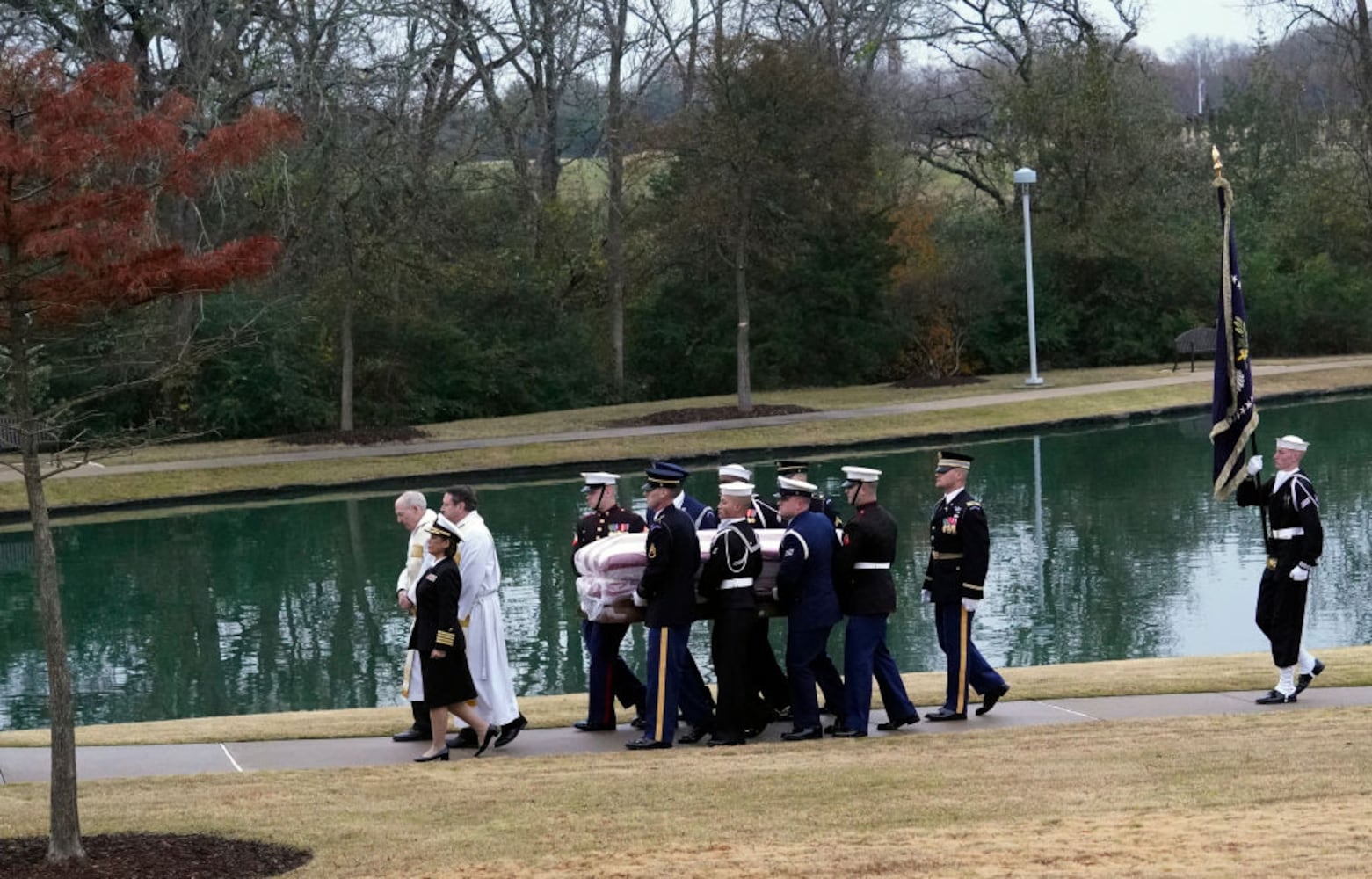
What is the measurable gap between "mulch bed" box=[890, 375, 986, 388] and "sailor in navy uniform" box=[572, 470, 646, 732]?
3376 centimetres

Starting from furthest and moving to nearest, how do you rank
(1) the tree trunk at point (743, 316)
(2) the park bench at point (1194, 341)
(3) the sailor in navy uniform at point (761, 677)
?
1. (2) the park bench at point (1194, 341)
2. (1) the tree trunk at point (743, 316)
3. (3) the sailor in navy uniform at point (761, 677)

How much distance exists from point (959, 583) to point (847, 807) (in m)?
3.65

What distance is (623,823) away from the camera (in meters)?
9.02

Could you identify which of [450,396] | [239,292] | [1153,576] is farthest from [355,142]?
[1153,576]

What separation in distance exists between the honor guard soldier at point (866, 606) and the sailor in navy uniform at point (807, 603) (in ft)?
0.41

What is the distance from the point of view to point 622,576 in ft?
40.6

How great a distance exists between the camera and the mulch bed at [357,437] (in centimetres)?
3769

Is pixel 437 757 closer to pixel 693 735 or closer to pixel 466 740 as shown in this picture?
pixel 466 740

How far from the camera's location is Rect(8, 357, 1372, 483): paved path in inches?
1353

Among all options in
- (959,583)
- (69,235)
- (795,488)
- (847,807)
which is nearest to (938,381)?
(959,583)

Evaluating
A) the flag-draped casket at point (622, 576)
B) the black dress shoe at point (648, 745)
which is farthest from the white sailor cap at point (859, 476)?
the black dress shoe at point (648, 745)

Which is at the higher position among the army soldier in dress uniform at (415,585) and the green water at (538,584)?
the army soldier in dress uniform at (415,585)

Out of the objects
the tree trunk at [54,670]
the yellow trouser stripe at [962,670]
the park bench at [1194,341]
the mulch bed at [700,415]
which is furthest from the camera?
the park bench at [1194,341]

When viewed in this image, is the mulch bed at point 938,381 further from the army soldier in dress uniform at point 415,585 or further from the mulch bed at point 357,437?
the army soldier in dress uniform at point 415,585
